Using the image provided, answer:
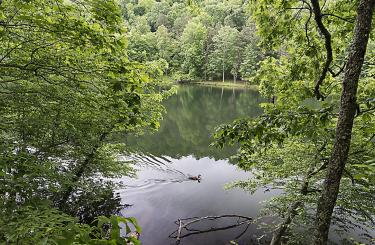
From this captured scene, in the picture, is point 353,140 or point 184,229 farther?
point 184,229

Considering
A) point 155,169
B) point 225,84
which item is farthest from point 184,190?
point 225,84

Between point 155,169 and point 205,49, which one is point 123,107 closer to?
point 155,169

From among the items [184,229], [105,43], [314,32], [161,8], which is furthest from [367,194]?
[161,8]

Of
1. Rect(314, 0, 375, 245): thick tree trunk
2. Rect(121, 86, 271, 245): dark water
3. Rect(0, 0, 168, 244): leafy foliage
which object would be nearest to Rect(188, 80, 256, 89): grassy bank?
Answer: Rect(121, 86, 271, 245): dark water

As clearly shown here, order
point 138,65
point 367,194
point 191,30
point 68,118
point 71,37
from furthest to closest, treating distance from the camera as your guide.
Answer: point 191,30 → point 367,194 → point 68,118 → point 138,65 → point 71,37

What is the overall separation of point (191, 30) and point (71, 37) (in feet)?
268

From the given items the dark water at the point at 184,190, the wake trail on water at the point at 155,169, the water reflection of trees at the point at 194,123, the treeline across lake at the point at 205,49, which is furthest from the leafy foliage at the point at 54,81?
the treeline across lake at the point at 205,49

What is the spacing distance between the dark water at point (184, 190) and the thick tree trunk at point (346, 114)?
221 cm

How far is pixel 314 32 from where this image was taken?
6.53 m

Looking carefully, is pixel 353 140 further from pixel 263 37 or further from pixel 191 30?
pixel 191 30

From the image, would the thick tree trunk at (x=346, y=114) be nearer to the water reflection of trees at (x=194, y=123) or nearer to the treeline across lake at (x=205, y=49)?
the water reflection of trees at (x=194, y=123)

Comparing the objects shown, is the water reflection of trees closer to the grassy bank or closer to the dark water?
the dark water

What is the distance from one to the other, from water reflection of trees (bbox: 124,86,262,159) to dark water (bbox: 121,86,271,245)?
0.09 meters

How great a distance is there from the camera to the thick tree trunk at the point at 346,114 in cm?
324
